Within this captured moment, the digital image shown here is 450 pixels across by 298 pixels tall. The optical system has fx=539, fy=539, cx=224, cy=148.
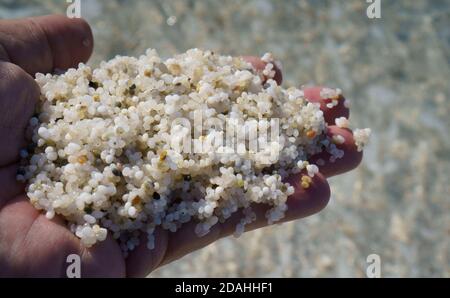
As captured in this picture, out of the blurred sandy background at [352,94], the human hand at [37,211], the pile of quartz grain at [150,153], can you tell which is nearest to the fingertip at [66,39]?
the human hand at [37,211]

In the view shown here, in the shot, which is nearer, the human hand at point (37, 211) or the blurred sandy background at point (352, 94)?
the human hand at point (37, 211)

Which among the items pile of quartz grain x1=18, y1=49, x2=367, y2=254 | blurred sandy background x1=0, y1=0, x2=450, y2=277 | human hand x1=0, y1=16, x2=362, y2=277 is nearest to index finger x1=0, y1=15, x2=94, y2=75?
human hand x1=0, y1=16, x2=362, y2=277

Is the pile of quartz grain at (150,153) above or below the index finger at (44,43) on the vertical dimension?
below

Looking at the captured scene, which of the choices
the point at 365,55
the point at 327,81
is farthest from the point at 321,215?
the point at 365,55

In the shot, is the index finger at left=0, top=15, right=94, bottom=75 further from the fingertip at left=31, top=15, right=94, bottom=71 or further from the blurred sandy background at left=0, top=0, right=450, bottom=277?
the blurred sandy background at left=0, top=0, right=450, bottom=277

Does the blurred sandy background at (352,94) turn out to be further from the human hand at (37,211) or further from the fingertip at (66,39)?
the fingertip at (66,39)

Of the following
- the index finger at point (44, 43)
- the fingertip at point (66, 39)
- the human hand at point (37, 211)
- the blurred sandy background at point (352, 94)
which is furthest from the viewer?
the blurred sandy background at point (352, 94)
